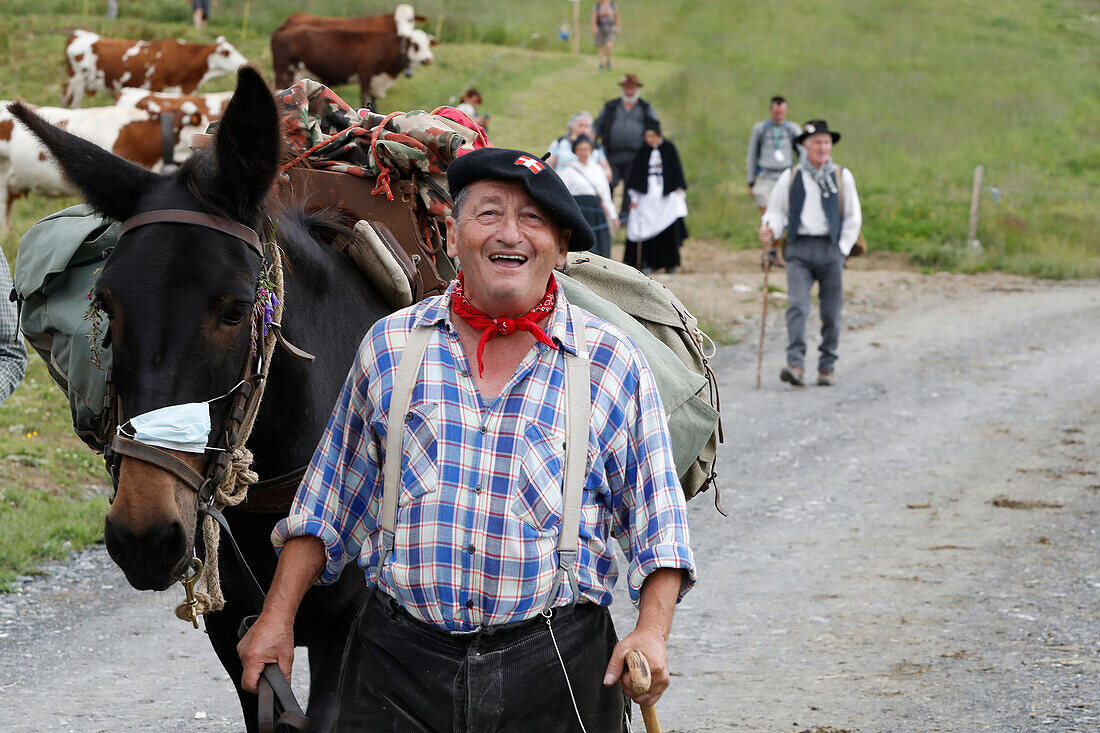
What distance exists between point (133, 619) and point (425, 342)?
3838 millimetres

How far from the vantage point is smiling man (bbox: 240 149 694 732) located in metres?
2.44

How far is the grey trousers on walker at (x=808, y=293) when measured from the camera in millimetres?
11234

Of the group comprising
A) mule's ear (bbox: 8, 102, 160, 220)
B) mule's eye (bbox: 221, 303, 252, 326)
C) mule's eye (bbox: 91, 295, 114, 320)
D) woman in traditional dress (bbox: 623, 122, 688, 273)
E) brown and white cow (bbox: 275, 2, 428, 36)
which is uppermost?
brown and white cow (bbox: 275, 2, 428, 36)

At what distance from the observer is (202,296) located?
8.61 feet

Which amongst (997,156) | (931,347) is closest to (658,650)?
(931,347)

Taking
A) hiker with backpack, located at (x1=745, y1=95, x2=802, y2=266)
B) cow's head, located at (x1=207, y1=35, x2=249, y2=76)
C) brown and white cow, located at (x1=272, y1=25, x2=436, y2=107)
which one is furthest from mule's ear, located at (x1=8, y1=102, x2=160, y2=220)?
brown and white cow, located at (x1=272, y1=25, x2=436, y2=107)

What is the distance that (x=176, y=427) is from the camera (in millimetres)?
2508

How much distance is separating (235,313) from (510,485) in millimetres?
766

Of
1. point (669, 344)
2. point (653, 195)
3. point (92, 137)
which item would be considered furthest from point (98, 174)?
point (653, 195)

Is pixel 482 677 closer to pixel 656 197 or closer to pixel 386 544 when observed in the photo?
pixel 386 544

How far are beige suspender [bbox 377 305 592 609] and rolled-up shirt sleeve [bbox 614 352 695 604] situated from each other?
0.38 ft

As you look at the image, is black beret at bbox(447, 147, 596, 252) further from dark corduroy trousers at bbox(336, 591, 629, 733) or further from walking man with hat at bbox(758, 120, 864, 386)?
walking man with hat at bbox(758, 120, 864, 386)

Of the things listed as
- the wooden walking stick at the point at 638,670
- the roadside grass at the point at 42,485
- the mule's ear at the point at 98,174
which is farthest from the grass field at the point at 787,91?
the wooden walking stick at the point at 638,670

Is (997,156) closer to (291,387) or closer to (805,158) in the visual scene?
(805,158)
